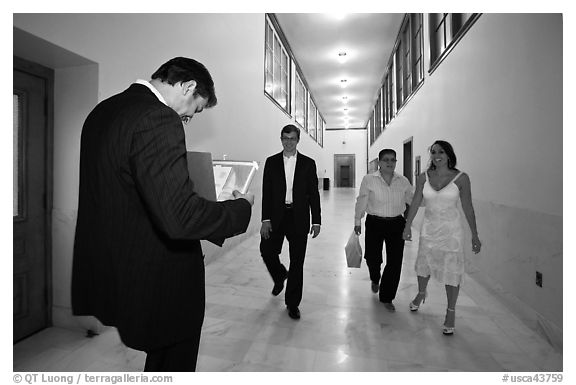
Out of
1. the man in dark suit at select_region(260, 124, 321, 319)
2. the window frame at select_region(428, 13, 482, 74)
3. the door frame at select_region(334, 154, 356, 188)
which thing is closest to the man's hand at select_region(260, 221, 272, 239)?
the man in dark suit at select_region(260, 124, 321, 319)

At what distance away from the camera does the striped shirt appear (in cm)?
319

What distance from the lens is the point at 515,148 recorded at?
3.17 m

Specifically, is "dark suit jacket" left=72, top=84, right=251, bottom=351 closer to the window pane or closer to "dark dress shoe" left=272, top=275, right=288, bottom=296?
the window pane

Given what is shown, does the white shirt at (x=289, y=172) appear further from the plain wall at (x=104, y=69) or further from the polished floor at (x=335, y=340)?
the plain wall at (x=104, y=69)

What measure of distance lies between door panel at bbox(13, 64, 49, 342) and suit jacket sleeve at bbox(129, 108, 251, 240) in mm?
2164

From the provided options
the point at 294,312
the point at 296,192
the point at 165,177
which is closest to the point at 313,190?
the point at 296,192

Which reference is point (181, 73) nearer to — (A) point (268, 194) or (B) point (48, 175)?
(A) point (268, 194)

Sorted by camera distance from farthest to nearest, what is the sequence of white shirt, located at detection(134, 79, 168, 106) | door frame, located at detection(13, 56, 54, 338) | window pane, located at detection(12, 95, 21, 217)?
1. door frame, located at detection(13, 56, 54, 338)
2. window pane, located at detection(12, 95, 21, 217)
3. white shirt, located at detection(134, 79, 168, 106)

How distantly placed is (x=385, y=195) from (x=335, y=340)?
1376 mm

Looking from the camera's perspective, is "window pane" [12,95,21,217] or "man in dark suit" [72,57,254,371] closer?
"man in dark suit" [72,57,254,371]

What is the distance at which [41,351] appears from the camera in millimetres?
2455

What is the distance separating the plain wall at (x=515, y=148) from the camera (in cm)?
257
